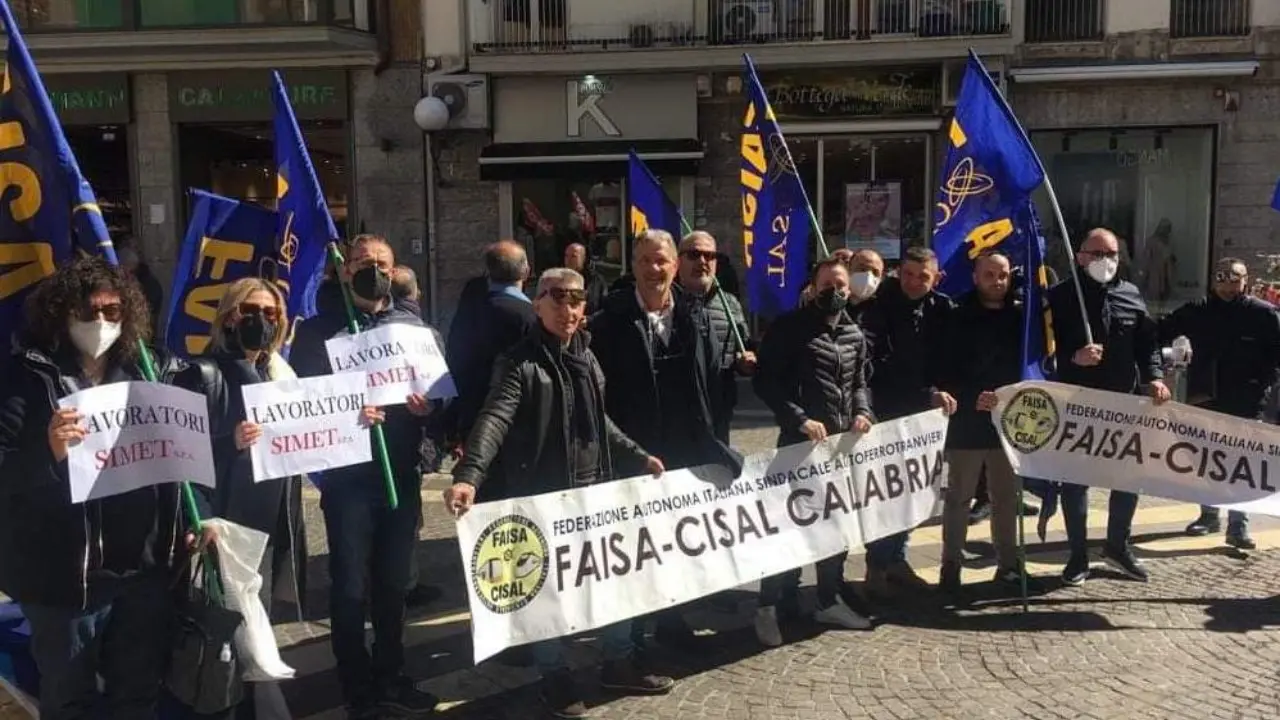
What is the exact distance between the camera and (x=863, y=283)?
555 cm

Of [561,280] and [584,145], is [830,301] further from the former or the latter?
[584,145]

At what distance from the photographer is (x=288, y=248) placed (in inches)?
183

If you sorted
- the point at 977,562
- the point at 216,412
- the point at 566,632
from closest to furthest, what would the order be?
1. the point at 216,412
2. the point at 566,632
3. the point at 977,562

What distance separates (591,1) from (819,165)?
4.37 meters

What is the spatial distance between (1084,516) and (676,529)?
107 inches

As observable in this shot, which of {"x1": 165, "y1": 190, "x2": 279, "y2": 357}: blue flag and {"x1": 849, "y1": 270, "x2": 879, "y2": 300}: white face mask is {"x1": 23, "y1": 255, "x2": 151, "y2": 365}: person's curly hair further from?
{"x1": 849, "y1": 270, "x2": 879, "y2": 300}: white face mask

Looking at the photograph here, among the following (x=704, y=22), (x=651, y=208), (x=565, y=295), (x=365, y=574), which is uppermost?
(x=704, y=22)

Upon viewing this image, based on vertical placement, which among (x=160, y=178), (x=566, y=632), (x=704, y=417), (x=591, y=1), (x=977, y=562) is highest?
(x=591, y=1)

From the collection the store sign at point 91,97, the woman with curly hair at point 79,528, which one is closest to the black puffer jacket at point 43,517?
the woman with curly hair at point 79,528

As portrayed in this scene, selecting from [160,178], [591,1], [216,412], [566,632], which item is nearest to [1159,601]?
[566,632]

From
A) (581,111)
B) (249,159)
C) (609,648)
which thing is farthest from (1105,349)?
(249,159)

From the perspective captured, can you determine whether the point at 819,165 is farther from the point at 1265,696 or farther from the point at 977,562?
the point at 1265,696

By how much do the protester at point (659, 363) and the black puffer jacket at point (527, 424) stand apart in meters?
0.41

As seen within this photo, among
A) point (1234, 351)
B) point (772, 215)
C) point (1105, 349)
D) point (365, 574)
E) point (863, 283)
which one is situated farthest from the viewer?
point (1234, 351)
